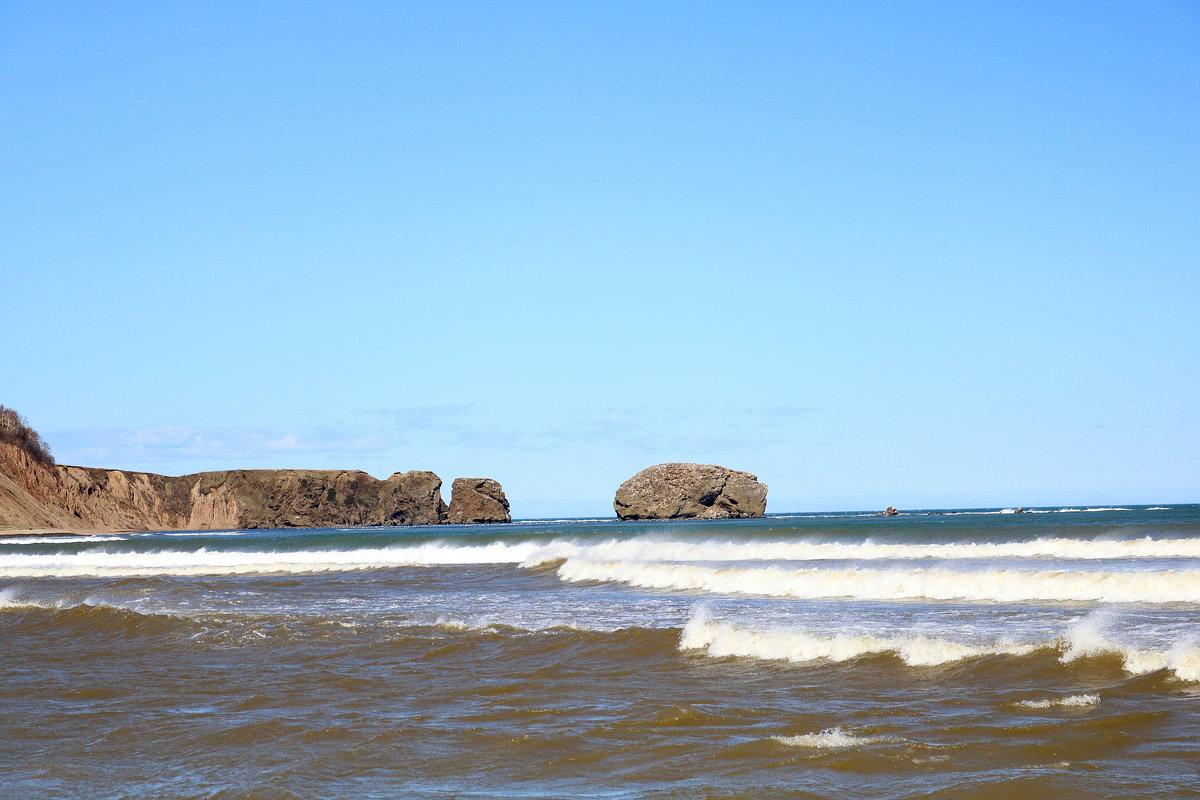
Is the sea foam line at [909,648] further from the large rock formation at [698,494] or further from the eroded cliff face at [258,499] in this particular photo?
the eroded cliff face at [258,499]

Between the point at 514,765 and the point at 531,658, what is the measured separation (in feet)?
16.7

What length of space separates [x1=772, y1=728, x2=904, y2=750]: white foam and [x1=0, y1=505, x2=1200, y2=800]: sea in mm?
33

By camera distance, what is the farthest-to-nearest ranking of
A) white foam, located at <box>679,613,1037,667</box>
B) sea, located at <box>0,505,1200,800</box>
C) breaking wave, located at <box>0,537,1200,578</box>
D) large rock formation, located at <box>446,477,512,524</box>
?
large rock formation, located at <box>446,477,512,524</box> < breaking wave, located at <box>0,537,1200,578</box> < white foam, located at <box>679,613,1037,667</box> < sea, located at <box>0,505,1200,800</box>

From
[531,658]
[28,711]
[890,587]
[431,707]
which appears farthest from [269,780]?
[890,587]

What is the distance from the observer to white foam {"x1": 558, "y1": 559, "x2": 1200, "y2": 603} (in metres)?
16.7

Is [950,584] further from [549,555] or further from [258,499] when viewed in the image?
[258,499]

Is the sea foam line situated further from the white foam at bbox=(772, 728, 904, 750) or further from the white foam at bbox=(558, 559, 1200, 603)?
the white foam at bbox=(558, 559, 1200, 603)

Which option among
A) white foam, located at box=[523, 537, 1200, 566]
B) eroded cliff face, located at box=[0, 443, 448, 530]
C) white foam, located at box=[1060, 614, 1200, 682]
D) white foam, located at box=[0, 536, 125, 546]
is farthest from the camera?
eroded cliff face, located at box=[0, 443, 448, 530]

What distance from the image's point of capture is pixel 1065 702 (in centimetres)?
847

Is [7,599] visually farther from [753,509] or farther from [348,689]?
[753,509]

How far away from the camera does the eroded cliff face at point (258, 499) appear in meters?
96.8

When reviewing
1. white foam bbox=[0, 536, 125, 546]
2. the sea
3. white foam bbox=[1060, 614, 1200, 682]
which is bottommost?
white foam bbox=[0, 536, 125, 546]

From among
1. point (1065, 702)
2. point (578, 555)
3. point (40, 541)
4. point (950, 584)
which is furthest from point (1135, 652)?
point (40, 541)

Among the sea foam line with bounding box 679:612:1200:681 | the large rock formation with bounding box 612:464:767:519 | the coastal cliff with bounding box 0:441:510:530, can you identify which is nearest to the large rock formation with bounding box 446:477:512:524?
the coastal cliff with bounding box 0:441:510:530
